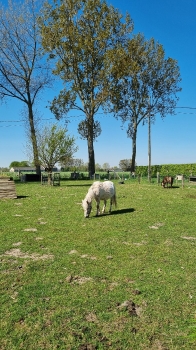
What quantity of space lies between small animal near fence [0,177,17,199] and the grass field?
765 cm

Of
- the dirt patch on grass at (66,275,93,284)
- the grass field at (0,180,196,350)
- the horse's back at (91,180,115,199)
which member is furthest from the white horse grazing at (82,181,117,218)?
the dirt patch on grass at (66,275,93,284)

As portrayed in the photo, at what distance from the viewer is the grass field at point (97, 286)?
3.92 m

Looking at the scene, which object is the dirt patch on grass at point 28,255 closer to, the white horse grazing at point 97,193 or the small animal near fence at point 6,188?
the white horse grazing at point 97,193

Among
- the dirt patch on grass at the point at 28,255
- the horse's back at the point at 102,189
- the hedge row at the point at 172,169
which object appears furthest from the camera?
the hedge row at the point at 172,169

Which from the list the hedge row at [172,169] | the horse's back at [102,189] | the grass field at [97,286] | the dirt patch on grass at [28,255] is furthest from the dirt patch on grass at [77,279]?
the hedge row at [172,169]

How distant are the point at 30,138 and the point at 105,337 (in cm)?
3762

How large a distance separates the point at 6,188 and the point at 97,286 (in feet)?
44.2

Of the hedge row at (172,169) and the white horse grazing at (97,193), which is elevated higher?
the hedge row at (172,169)

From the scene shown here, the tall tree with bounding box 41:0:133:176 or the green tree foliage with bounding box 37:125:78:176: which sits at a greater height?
the tall tree with bounding box 41:0:133:176

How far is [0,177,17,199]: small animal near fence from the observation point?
57.4ft

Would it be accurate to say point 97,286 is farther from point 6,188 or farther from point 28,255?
point 6,188

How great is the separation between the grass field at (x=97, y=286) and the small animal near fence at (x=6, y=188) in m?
7.65

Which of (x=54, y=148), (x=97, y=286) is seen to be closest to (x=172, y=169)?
(x=54, y=148)

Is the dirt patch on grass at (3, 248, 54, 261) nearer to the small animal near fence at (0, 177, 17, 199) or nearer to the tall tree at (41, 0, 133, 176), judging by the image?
the small animal near fence at (0, 177, 17, 199)
